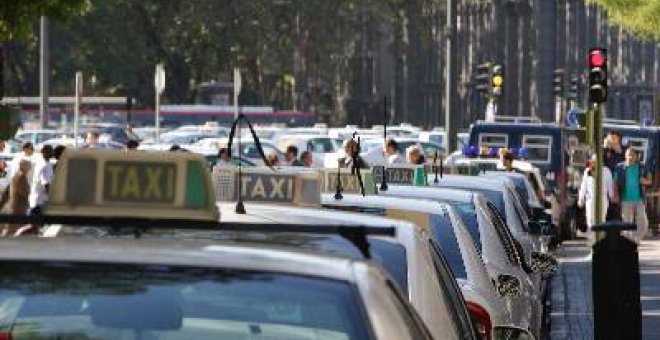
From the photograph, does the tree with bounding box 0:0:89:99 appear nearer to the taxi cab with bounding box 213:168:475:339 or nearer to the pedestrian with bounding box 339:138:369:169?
the pedestrian with bounding box 339:138:369:169

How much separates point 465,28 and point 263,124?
24.5m

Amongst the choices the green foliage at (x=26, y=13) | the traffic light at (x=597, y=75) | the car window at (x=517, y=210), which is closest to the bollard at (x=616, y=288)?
the car window at (x=517, y=210)

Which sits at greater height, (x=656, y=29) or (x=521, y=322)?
(x=656, y=29)

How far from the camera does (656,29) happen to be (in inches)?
1732

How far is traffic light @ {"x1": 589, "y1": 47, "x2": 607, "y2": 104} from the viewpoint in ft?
101

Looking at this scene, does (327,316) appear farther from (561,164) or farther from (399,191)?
(561,164)

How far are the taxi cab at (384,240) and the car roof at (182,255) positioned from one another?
13.5 inches

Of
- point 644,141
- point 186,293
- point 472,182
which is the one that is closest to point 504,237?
point 472,182

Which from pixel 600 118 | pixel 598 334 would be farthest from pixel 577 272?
pixel 598 334

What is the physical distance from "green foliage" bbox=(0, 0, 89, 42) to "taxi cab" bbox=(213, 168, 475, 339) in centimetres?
981

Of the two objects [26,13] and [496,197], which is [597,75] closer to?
[26,13]

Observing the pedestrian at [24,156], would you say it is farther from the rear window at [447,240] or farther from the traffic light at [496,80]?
the traffic light at [496,80]

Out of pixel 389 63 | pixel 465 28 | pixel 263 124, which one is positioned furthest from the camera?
pixel 389 63

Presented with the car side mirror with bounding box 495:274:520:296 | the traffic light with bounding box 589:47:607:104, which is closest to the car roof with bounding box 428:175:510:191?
the car side mirror with bounding box 495:274:520:296
